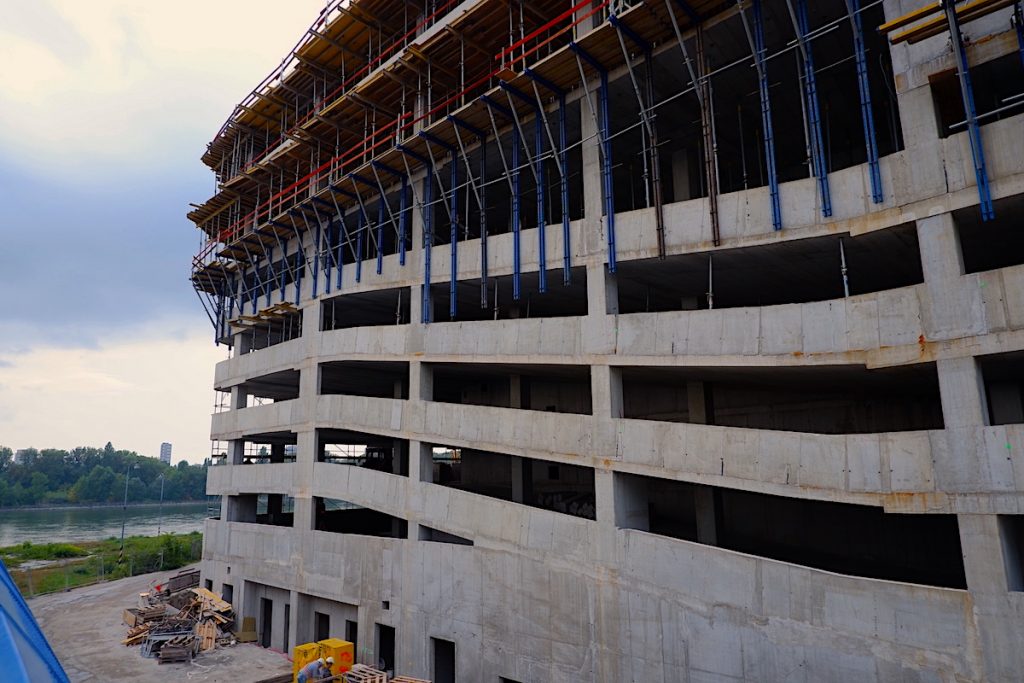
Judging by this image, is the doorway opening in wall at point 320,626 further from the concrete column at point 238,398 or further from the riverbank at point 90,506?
the riverbank at point 90,506

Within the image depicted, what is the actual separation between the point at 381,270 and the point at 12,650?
18.6m

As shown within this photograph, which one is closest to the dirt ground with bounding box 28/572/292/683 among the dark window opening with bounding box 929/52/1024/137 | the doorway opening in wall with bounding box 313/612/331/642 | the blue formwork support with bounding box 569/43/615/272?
the doorway opening in wall with bounding box 313/612/331/642

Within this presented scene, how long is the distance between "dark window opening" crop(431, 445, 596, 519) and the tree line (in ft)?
354

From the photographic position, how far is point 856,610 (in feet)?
A: 37.0

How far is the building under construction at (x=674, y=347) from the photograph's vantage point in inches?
444

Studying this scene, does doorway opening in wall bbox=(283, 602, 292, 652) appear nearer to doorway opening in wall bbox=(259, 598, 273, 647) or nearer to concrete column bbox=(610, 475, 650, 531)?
doorway opening in wall bbox=(259, 598, 273, 647)

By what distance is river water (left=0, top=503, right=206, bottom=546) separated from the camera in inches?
3060

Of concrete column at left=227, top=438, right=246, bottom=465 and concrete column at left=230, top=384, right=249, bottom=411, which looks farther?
concrete column at left=230, top=384, right=249, bottom=411

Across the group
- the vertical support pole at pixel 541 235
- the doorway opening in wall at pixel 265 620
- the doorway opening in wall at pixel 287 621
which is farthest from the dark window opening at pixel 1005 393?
the doorway opening in wall at pixel 265 620

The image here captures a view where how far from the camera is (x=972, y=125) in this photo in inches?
436

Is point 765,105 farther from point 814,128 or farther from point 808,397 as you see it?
point 808,397

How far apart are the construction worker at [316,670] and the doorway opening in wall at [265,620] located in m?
9.19

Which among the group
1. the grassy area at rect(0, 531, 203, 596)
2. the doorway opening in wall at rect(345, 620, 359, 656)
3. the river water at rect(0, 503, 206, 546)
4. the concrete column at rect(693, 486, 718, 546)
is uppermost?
the concrete column at rect(693, 486, 718, 546)

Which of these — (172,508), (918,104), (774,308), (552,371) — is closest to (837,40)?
(918,104)
